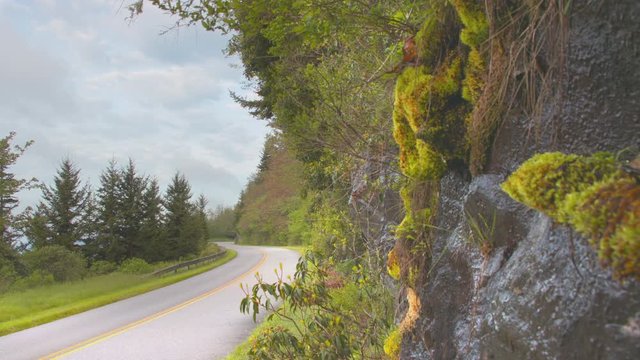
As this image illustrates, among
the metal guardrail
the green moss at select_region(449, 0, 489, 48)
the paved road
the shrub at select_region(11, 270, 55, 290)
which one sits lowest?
the paved road

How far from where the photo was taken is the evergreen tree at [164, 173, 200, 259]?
3784cm

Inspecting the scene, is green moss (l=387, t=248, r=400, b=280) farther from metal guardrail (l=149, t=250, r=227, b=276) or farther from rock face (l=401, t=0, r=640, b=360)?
metal guardrail (l=149, t=250, r=227, b=276)

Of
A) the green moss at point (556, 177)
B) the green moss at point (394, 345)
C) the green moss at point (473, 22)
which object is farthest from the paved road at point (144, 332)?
the green moss at point (556, 177)

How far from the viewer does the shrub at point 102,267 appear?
30575 mm

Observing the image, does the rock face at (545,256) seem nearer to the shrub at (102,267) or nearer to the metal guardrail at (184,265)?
the metal guardrail at (184,265)

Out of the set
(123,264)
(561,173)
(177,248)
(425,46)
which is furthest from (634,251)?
(177,248)

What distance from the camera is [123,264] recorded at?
32281 mm

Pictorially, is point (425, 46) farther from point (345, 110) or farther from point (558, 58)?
point (345, 110)

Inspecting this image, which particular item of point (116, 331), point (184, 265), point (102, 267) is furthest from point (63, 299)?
point (102, 267)

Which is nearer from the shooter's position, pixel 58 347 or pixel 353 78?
pixel 353 78

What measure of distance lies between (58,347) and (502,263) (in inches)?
414

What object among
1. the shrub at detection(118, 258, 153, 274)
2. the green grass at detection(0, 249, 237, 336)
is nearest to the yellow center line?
the green grass at detection(0, 249, 237, 336)

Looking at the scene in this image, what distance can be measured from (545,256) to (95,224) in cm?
3512

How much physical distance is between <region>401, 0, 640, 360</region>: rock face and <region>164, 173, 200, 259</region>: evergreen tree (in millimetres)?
36109
